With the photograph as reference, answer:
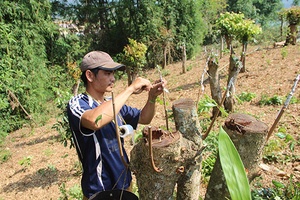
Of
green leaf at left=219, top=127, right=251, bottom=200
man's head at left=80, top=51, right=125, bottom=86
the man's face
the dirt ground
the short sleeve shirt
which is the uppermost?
man's head at left=80, top=51, right=125, bottom=86

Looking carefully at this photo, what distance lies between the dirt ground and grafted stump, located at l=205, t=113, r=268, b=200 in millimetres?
1597

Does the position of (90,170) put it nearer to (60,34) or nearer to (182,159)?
(182,159)

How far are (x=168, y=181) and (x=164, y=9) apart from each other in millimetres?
13789

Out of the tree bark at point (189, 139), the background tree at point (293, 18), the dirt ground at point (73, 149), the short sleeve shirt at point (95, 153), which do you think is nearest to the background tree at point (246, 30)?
the dirt ground at point (73, 149)

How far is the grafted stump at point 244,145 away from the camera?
4.25ft

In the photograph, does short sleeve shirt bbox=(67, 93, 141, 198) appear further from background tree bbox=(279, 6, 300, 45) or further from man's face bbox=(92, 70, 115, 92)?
background tree bbox=(279, 6, 300, 45)

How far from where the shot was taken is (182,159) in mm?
1275

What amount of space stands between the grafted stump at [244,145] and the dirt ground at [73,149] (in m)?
1.60

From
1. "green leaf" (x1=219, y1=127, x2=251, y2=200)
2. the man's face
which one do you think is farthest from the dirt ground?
"green leaf" (x1=219, y1=127, x2=251, y2=200)

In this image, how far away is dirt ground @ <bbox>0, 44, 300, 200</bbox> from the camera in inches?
157

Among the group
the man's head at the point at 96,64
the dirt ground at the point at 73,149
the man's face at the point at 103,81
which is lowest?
the dirt ground at the point at 73,149

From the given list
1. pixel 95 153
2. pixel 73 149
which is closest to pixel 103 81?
pixel 95 153

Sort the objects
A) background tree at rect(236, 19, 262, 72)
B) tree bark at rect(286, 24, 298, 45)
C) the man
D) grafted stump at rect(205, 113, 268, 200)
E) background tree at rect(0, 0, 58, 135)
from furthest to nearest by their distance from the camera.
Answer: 1. tree bark at rect(286, 24, 298, 45)
2. background tree at rect(0, 0, 58, 135)
3. background tree at rect(236, 19, 262, 72)
4. the man
5. grafted stump at rect(205, 113, 268, 200)

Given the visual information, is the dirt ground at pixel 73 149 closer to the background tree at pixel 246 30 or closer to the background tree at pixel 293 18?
the background tree at pixel 246 30
